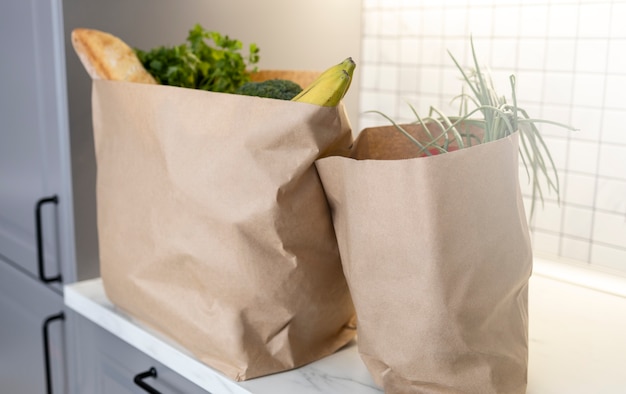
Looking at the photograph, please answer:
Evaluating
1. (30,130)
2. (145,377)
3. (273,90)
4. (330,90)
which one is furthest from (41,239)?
(330,90)

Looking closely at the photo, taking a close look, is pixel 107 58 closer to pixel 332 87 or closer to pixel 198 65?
pixel 198 65

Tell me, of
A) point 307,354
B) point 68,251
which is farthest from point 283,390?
point 68,251

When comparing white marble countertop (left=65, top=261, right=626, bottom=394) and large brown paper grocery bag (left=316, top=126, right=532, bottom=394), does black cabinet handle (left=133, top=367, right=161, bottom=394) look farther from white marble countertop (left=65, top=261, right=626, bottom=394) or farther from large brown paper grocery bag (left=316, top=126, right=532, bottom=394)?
large brown paper grocery bag (left=316, top=126, right=532, bottom=394)

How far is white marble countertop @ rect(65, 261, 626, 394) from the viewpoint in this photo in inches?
30.7

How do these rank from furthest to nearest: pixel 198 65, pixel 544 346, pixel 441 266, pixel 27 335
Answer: pixel 27 335, pixel 198 65, pixel 544 346, pixel 441 266

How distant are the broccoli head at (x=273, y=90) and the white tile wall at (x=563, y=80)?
42 cm

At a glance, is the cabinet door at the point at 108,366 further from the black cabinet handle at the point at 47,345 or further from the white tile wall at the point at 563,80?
the white tile wall at the point at 563,80

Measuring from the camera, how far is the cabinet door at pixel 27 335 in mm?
1221

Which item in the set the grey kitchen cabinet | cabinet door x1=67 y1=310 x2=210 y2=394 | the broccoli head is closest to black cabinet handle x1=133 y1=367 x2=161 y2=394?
cabinet door x1=67 y1=310 x2=210 y2=394

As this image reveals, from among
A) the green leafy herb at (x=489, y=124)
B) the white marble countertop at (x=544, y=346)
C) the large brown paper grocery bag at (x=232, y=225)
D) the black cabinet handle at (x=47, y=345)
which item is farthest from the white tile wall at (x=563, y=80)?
the black cabinet handle at (x=47, y=345)

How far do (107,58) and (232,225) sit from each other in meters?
0.34

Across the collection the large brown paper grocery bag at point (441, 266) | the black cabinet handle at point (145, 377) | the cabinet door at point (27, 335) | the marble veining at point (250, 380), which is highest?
the large brown paper grocery bag at point (441, 266)

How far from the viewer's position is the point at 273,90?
883mm

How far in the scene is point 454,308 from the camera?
0.65m
